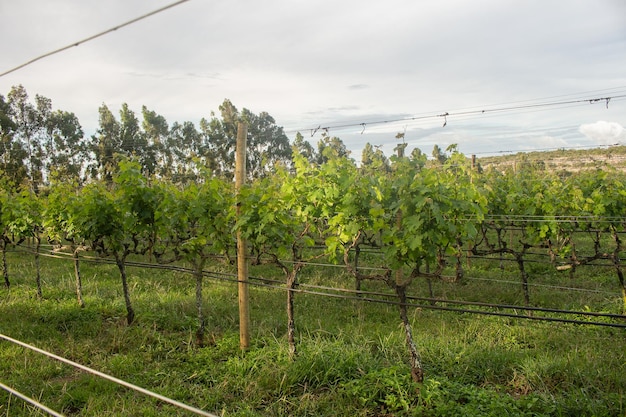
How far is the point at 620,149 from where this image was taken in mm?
36688

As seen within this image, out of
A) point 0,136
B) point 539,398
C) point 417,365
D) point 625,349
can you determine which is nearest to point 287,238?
point 417,365

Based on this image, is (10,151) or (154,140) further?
(154,140)

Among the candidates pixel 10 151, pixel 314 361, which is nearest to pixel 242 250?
pixel 314 361

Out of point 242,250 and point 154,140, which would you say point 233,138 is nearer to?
point 154,140

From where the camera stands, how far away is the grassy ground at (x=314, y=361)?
14.2ft

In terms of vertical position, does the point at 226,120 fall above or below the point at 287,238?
above

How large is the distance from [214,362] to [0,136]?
2818 centimetres

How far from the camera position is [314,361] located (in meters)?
5.00

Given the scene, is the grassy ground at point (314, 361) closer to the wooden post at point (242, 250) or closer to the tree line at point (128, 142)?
the wooden post at point (242, 250)

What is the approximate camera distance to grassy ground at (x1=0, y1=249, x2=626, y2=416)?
432cm

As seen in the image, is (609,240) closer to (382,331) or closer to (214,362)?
(382,331)

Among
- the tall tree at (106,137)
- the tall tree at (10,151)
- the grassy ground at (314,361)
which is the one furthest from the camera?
the tall tree at (106,137)

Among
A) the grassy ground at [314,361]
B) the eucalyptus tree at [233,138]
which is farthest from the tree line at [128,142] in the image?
the grassy ground at [314,361]

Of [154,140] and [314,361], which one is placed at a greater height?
[154,140]
